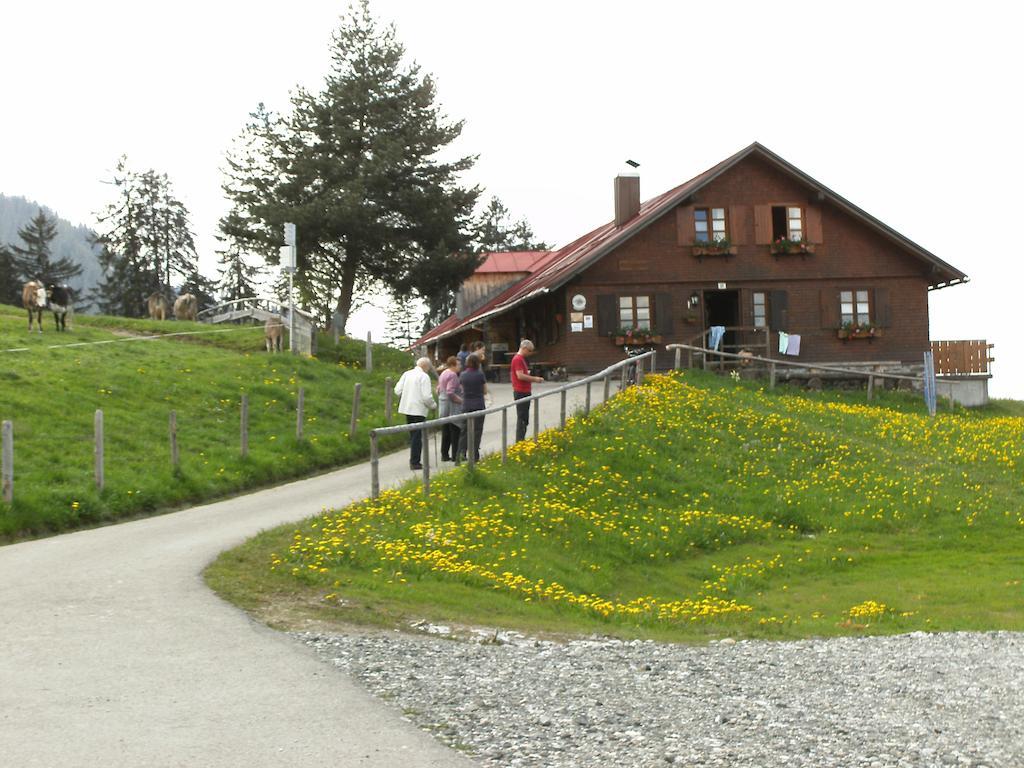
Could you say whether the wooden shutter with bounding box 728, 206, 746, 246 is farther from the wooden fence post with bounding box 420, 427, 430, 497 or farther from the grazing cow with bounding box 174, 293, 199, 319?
the wooden fence post with bounding box 420, 427, 430, 497

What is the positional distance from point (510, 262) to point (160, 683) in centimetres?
4538

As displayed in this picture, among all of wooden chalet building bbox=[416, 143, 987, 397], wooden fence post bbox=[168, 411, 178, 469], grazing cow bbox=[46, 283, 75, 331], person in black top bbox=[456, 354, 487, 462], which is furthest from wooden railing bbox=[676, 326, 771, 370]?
wooden fence post bbox=[168, 411, 178, 469]

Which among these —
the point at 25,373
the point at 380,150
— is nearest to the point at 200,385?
the point at 25,373

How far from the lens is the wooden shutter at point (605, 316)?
1547 inches

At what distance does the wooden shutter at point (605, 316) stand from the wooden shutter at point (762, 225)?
5.19m

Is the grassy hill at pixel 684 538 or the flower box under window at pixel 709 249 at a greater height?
the flower box under window at pixel 709 249

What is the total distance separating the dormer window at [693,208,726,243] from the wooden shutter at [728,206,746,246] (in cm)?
25

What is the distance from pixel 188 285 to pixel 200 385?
1713 inches

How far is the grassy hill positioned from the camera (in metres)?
13.9

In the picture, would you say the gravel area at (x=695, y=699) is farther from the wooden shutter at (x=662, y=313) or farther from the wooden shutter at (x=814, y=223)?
the wooden shutter at (x=814, y=223)

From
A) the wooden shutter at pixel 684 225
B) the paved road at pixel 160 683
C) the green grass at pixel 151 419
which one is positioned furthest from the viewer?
the wooden shutter at pixel 684 225

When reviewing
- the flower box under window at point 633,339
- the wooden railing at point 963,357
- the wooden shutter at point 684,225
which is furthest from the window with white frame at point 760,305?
the wooden railing at point 963,357

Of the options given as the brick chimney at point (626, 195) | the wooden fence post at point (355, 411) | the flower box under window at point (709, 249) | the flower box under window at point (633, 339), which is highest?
the brick chimney at point (626, 195)

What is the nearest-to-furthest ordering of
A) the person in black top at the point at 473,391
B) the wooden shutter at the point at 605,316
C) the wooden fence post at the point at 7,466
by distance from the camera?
the wooden fence post at the point at 7,466 → the person in black top at the point at 473,391 → the wooden shutter at the point at 605,316
